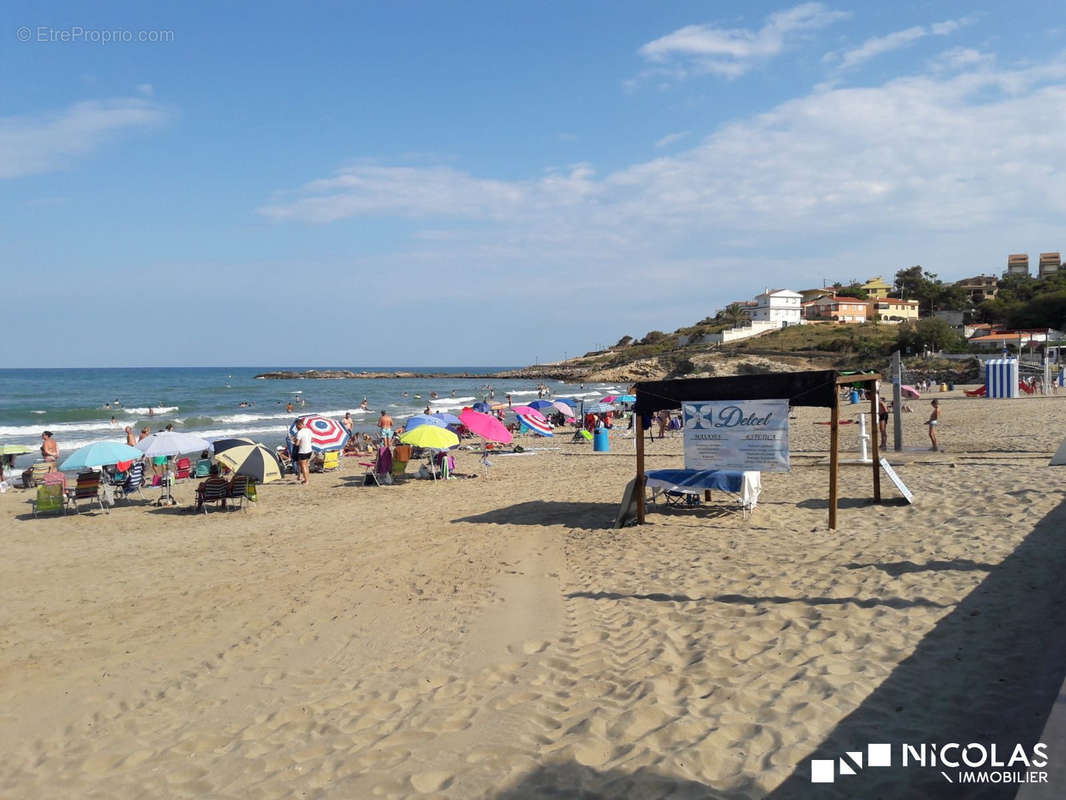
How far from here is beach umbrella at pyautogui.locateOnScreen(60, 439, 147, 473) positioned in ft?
43.6

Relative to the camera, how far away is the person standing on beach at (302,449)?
16.7m

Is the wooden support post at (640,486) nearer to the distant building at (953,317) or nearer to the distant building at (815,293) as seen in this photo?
the distant building at (953,317)

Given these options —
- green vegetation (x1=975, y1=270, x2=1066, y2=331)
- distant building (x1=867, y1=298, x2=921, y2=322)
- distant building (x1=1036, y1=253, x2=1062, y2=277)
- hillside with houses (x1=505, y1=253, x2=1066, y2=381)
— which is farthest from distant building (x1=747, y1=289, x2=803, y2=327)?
distant building (x1=1036, y1=253, x2=1062, y2=277)

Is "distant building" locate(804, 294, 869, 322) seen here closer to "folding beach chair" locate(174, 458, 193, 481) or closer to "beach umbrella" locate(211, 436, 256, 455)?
"folding beach chair" locate(174, 458, 193, 481)

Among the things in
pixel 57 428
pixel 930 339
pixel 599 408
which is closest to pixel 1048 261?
pixel 930 339

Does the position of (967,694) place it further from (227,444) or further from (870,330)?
(870,330)

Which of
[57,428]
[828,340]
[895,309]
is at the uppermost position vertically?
[895,309]

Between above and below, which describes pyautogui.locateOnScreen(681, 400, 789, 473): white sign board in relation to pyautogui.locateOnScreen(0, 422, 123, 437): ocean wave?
above

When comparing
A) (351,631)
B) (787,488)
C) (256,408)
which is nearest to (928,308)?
(256,408)

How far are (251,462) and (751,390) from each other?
9.40 m

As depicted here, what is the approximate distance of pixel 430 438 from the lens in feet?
49.5

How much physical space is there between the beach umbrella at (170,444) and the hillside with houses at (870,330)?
47934mm

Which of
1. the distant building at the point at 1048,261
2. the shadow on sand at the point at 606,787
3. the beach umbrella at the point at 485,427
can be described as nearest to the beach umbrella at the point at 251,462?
the beach umbrella at the point at 485,427

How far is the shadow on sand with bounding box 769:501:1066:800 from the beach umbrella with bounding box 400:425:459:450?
411 inches
